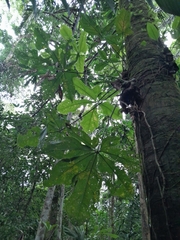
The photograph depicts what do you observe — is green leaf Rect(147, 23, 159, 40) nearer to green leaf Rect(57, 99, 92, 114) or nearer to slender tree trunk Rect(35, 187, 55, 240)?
green leaf Rect(57, 99, 92, 114)

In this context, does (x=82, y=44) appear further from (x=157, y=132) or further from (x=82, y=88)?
(x=157, y=132)

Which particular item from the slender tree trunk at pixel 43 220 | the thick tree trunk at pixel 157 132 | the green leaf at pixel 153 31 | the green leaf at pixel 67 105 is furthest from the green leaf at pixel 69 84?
the slender tree trunk at pixel 43 220

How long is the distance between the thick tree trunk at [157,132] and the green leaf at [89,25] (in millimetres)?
180

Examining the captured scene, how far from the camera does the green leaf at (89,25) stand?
1089 millimetres

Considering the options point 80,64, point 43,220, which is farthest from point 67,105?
point 43,220

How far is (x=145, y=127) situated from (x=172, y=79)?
0.26m

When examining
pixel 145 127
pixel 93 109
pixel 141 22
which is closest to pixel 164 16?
pixel 141 22

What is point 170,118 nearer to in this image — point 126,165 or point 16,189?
point 126,165

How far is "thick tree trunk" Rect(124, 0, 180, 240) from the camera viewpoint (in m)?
0.55

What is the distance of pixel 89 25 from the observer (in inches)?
44.1

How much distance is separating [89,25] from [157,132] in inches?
26.5

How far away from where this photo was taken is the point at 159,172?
621 mm

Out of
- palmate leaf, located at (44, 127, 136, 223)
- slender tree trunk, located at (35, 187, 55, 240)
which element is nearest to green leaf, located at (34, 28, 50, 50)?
palmate leaf, located at (44, 127, 136, 223)

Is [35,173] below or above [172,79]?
above
